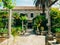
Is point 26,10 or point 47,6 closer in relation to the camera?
→ point 47,6

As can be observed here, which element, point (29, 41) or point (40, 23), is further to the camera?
point (40, 23)

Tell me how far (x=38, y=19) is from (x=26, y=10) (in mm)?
24485

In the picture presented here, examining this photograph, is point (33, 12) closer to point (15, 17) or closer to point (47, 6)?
point (15, 17)

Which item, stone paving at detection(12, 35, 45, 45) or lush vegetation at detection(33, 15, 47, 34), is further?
lush vegetation at detection(33, 15, 47, 34)

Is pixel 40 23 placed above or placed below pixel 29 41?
above

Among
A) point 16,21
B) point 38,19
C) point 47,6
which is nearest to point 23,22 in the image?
point 16,21

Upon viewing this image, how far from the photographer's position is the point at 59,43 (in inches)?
375

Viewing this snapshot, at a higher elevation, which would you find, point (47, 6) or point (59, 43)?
point (47, 6)

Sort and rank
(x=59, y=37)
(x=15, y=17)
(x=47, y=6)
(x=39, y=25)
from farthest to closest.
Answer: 1. (x=15, y=17)
2. (x=39, y=25)
3. (x=47, y=6)
4. (x=59, y=37)

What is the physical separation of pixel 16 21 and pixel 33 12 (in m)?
18.6

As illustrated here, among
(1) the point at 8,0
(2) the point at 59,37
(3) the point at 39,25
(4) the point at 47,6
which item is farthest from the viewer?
(3) the point at 39,25

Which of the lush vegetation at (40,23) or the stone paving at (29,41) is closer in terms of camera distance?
the stone paving at (29,41)

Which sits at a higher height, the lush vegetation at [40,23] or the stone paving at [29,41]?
the lush vegetation at [40,23]

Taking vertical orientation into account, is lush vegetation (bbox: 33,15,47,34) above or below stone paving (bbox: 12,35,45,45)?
above
